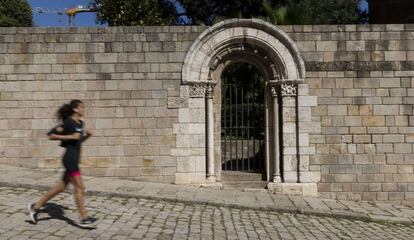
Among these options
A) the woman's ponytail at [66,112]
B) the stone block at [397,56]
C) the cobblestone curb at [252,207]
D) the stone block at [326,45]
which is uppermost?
the stone block at [326,45]

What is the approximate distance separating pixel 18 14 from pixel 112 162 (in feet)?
96.7

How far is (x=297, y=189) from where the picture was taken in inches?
428

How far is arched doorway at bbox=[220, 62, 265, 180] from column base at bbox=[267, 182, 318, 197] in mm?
836

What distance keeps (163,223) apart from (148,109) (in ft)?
13.3

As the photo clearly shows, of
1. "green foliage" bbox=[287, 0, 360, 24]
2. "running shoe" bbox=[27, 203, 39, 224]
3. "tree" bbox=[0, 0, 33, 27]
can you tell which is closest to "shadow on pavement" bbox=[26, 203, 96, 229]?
"running shoe" bbox=[27, 203, 39, 224]

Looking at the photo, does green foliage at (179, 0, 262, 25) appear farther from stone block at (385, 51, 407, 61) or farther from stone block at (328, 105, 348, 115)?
stone block at (328, 105, 348, 115)

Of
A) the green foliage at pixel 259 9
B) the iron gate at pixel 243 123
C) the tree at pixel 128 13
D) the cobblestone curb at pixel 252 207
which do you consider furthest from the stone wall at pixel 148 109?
the green foliage at pixel 259 9

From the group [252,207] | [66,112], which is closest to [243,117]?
[252,207]

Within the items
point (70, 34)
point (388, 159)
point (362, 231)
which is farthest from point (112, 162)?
point (388, 159)

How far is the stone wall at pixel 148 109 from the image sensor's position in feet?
35.9

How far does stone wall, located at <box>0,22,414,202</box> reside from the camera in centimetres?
1095

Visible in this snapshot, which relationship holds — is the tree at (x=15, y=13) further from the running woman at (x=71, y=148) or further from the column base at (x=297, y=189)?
the running woman at (x=71, y=148)

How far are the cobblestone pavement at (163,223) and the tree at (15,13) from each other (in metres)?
28.1

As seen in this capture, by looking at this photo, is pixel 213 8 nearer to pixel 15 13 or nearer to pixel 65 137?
pixel 15 13
